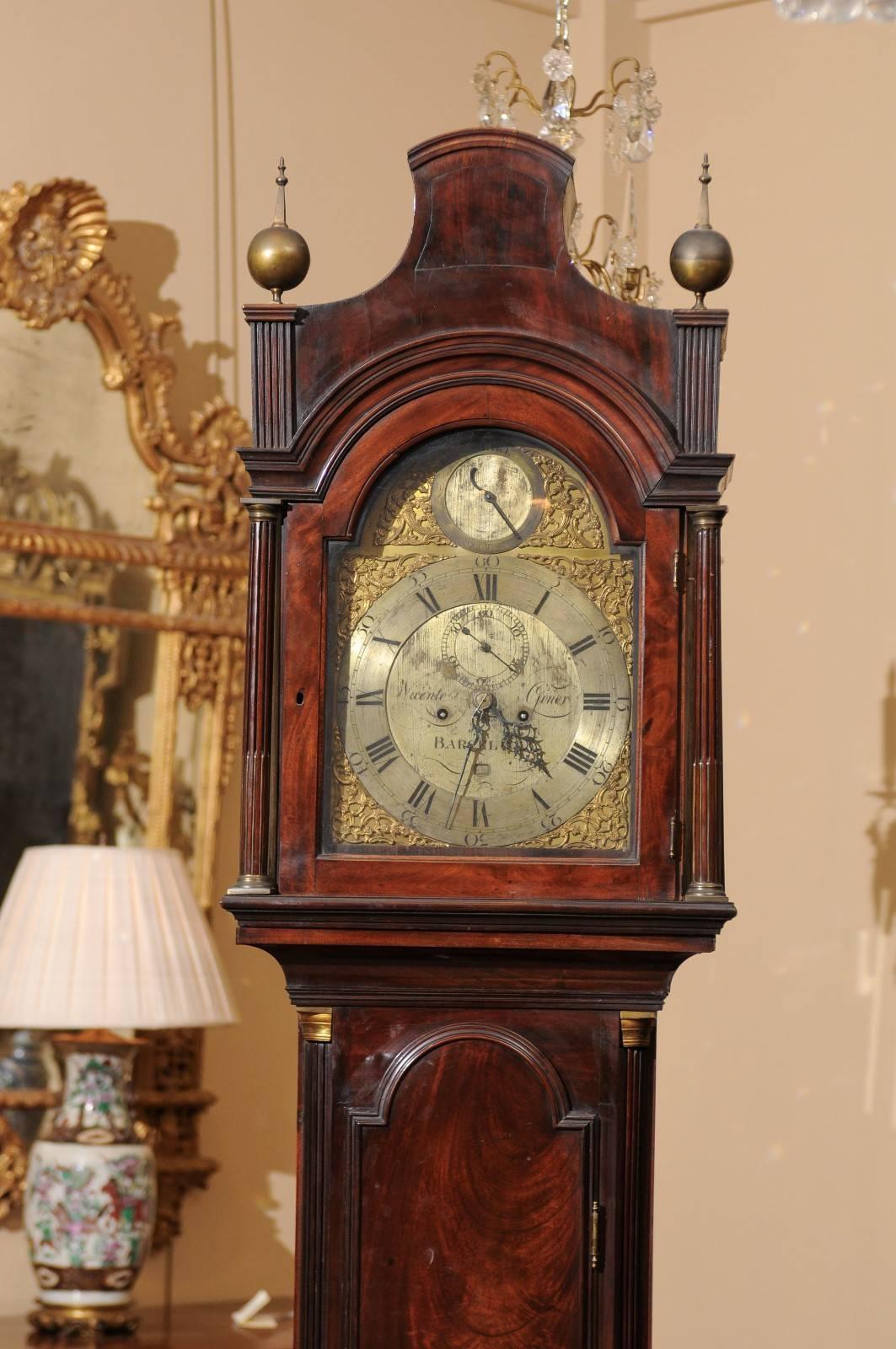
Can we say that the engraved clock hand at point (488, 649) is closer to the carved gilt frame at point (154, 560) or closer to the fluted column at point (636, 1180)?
the fluted column at point (636, 1180)

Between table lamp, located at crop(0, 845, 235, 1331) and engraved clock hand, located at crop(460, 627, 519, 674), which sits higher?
engraved clock hand, located at crop(460, 627, 519, 674)

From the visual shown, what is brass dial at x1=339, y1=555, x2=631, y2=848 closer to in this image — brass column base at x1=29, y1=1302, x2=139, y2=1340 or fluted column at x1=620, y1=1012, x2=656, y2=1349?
fluted column at x1=620, y1=1012, x2=656, y2=1349

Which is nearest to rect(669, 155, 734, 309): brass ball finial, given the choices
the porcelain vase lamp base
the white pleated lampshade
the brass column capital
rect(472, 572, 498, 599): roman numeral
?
rect(472, 572, 498, 599): roman numeral

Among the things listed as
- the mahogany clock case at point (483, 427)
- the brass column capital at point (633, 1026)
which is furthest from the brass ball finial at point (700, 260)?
the brass column capital at point (633, 1026)

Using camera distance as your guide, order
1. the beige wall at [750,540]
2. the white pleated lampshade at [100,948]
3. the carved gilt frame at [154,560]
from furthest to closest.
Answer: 1. the beige wall at [750,540]
2. the carved gilt frame at [154,560]
3. the white pleated lampshade at [100,948]

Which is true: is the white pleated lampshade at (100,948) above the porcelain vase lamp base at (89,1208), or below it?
above

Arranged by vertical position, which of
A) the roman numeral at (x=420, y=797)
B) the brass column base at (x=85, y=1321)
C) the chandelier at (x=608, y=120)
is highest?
the chandelier at (x=608, y=120)

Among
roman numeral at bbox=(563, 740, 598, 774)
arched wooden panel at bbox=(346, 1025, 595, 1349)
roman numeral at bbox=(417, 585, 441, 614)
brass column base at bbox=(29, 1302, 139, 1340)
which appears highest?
roman numeral at bbox=(417, 585, 441, 614)

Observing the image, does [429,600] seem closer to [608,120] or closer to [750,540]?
[608,120]

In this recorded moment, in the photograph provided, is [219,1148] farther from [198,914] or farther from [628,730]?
[628,730]

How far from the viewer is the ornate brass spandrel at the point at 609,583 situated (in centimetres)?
180

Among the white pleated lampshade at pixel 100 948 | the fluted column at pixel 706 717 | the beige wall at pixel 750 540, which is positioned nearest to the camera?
the fluted column at pixel 706 717

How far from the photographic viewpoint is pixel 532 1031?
1.78 metres

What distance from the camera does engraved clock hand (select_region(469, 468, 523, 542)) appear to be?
1.81m
